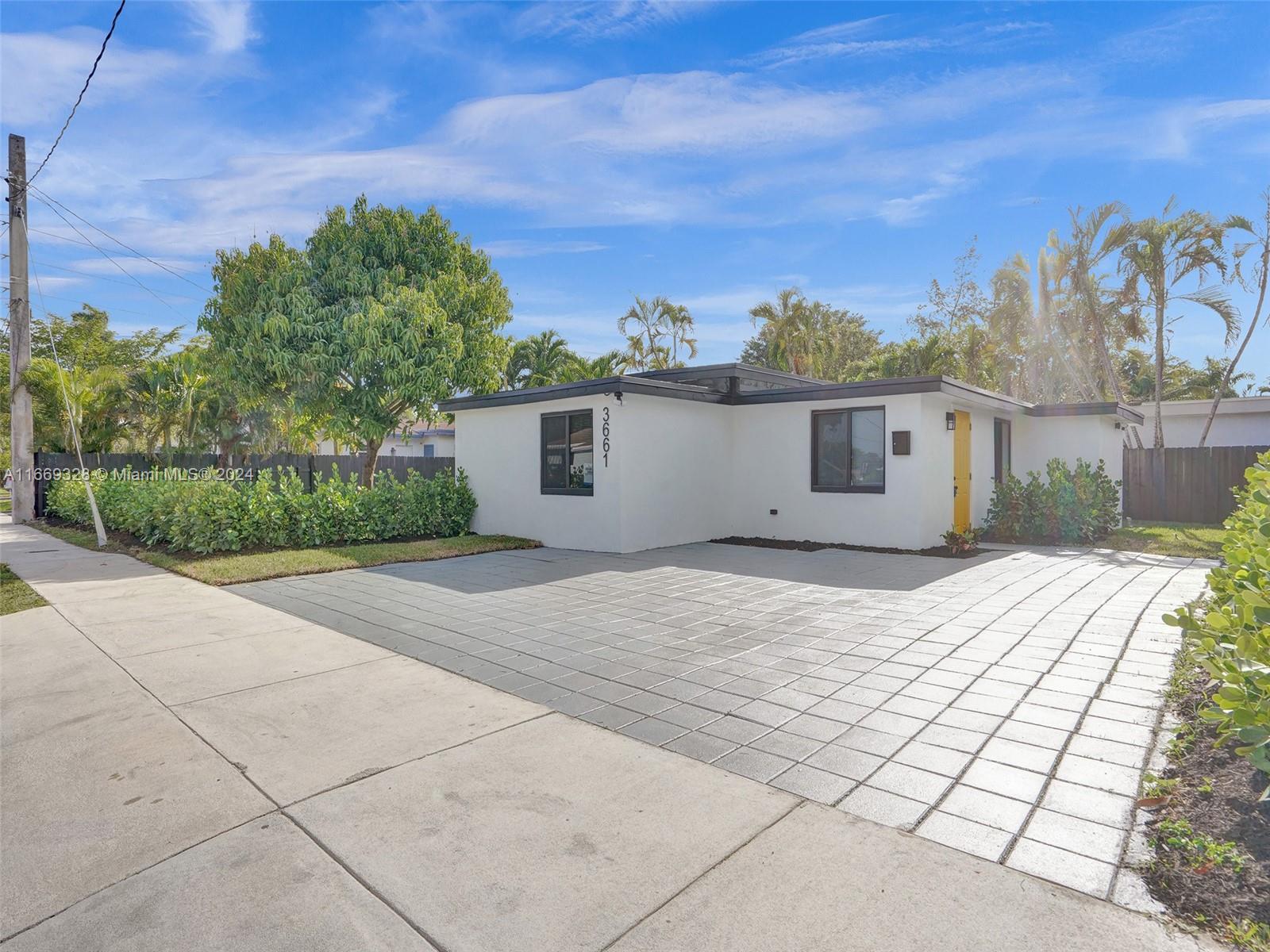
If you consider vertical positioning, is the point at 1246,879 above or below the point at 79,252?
below

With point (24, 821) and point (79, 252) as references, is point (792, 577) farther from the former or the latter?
point (79, 252)

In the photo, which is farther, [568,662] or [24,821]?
[568,662]

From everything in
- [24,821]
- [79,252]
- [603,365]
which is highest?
[79,252]

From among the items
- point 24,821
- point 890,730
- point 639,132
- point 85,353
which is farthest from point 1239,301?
point 85,353

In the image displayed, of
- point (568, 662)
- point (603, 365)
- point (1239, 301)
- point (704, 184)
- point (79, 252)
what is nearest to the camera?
point (568, 662)

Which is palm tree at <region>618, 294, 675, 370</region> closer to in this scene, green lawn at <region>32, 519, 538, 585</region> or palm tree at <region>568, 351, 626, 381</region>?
palm tree at <region>568, 351, 626, 381</region>

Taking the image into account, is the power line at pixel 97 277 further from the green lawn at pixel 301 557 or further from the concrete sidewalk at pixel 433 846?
the concrete sidewalk at pixel 433 846

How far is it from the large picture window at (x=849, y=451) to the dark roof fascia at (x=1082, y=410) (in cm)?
435

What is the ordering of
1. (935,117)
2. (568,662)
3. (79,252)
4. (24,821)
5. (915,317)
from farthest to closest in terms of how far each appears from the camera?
(915,317), (79,252), (935,117), (568,662), (24,821)

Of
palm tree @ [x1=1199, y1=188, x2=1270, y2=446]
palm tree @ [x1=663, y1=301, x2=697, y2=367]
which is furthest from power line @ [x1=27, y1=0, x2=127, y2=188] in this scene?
palm tree @ [x1=1199, y1=188, x2=1270, y2=446]

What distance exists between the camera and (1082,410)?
461 inches

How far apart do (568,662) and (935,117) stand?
31.5 ft

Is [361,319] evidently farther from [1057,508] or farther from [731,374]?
[1057,508]

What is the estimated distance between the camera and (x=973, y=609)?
5836 mm
